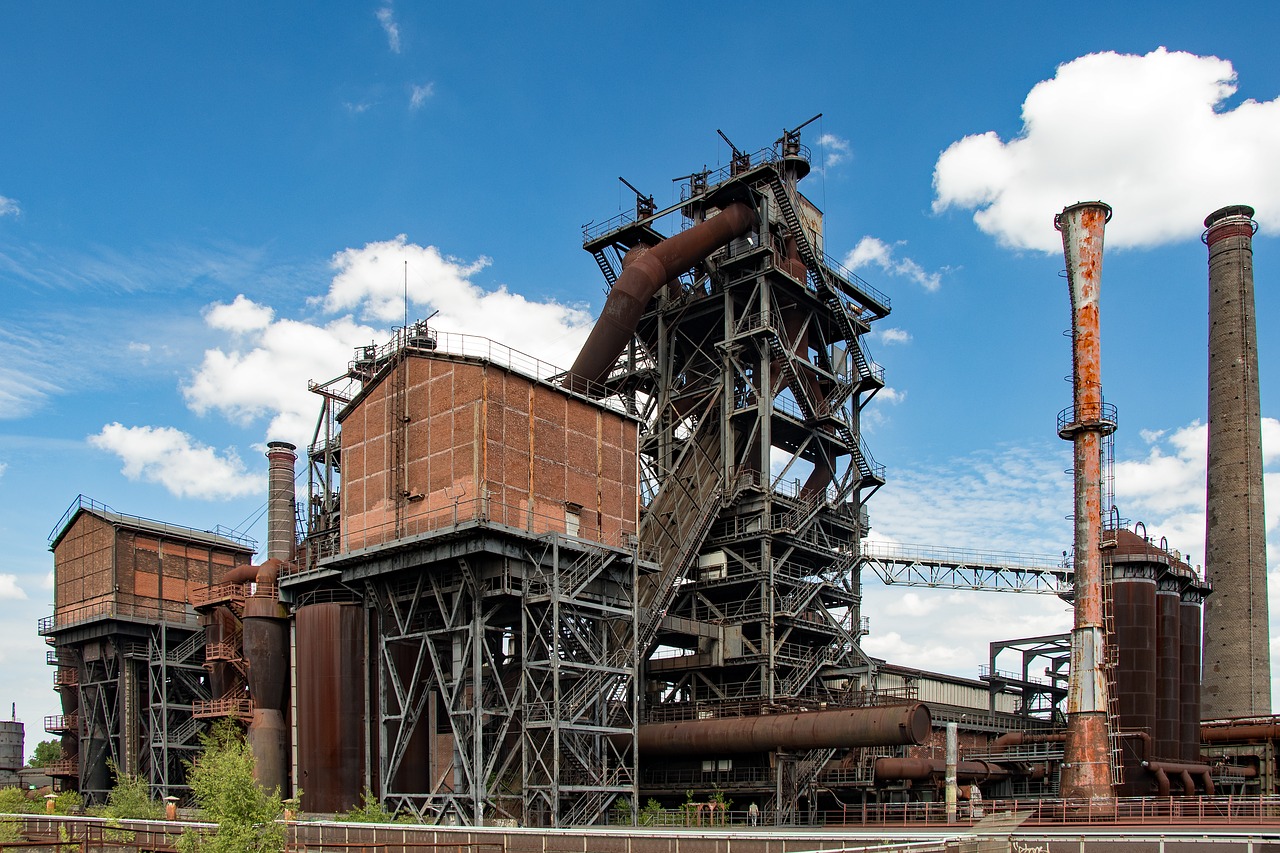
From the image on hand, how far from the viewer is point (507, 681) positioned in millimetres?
41469

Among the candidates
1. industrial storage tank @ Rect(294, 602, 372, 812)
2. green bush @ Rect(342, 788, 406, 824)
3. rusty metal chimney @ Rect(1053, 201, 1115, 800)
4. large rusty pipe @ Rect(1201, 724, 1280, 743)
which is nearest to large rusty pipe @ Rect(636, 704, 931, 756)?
rusty metal chimney @ Rect(1053, 201, 1115, 800)

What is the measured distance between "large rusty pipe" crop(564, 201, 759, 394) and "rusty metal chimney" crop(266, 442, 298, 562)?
18071mm

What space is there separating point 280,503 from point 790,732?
94.9 feet

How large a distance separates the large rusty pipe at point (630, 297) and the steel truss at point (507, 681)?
379 inches

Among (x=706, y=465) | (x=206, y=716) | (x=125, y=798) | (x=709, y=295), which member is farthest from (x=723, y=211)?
(x=125, y=798)

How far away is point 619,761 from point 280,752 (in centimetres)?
1420

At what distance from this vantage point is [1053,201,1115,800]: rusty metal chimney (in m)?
42.1

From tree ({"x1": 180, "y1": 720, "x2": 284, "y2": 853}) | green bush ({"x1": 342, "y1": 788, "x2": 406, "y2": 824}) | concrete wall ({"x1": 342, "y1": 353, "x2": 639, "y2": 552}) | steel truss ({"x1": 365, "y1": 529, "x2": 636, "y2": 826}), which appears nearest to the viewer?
tree ({"x1": 180, "y1": 720, "x2": 284, "y2": 853})

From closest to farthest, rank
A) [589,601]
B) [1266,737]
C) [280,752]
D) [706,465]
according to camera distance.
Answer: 1. [589,601]
2. [280,752]
3. [706,465]
4. [1266,737]

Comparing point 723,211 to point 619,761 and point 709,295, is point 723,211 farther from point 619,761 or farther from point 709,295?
point 619,761

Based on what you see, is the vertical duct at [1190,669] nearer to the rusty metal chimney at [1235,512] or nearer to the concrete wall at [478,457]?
the rusty metal chimney at [1235,512]

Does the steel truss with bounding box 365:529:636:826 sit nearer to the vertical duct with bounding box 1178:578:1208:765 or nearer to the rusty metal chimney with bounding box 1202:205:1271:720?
the vertical duct with bounding box 1178:578:1208:765

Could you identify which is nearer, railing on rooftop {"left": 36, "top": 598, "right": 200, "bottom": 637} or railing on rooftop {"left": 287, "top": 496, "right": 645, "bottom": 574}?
railing on rooftop {"left": 287, "top": 496, "right": 645, "bottom": 574}

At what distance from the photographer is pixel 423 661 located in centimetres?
4209
